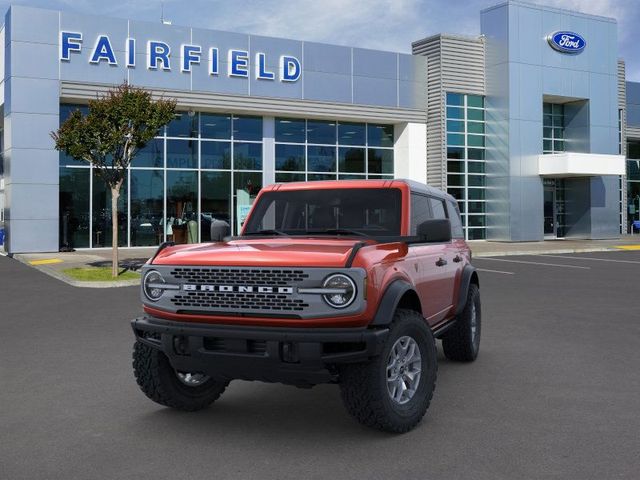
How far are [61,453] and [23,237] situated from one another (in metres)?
21.2

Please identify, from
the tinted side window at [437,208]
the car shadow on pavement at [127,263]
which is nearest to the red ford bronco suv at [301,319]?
the tinted side window at [437,208]

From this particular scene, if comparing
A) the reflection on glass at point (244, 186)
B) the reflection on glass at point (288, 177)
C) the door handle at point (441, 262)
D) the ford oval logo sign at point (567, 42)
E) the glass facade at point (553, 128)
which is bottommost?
the door handle at point (441, 262)

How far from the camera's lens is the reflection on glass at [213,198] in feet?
89.6

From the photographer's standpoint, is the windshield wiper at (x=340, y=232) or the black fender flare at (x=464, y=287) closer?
the windshield wiper at (x=340, y=232)

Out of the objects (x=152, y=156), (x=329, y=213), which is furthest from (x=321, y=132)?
(x=329, y=213)

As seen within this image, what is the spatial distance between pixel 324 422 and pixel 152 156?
22.5 m

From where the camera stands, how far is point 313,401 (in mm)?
5711

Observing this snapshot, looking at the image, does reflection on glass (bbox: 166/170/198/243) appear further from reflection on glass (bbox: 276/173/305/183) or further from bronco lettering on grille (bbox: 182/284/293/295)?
bronco lettering on grille (bbox: 182/284/293/295)

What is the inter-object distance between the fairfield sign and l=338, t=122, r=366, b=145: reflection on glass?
11.0 ft

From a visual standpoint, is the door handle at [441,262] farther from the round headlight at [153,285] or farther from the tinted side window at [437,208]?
the round headlight at [153,285]

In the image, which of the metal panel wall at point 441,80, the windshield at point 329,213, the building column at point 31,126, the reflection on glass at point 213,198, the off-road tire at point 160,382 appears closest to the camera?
the off-road tire at point 160,382

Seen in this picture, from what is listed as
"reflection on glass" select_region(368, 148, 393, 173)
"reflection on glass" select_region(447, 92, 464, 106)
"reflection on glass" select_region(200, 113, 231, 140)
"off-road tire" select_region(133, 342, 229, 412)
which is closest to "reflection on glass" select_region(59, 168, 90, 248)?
"reflection on glass" select_region(200, 113, 231, 140)

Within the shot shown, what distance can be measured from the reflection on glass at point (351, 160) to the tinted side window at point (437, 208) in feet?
A: 76.7

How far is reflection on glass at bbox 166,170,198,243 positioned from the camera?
26.5 metres
